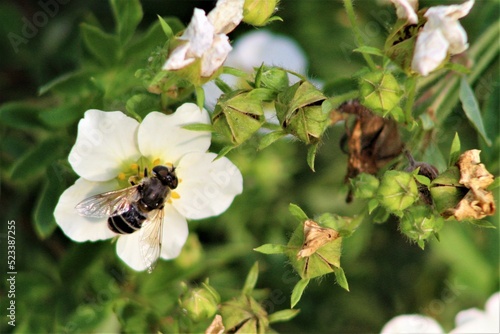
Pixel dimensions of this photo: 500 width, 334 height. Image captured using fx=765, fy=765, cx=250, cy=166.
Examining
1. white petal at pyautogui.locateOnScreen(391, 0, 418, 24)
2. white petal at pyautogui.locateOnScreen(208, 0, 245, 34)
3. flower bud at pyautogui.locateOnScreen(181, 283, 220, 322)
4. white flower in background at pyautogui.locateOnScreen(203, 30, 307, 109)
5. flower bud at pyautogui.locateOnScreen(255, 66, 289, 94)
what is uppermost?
white petal at pyautogui.locateOnScreen(208, 0, 245, 34)

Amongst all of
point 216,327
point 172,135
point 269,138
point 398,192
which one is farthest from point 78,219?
point 398,192

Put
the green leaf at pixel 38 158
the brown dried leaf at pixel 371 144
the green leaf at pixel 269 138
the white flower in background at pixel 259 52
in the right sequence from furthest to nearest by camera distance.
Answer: the white flower in background at pixel 259 52 → the green leaf at pixel 38 158 → the brown dried leaf at pixel 371 144 → the green leaf at pixel 269 138

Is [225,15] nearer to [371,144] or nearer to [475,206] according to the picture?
[371,144]

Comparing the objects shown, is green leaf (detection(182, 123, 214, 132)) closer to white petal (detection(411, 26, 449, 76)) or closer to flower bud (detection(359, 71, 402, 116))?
flower bud (detection(359, 71, 402, 116))

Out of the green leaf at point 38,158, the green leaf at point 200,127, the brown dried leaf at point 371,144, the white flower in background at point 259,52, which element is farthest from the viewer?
the white flower in background at point 259,52

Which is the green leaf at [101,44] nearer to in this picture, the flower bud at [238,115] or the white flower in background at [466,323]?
the flower bud at [238,115]

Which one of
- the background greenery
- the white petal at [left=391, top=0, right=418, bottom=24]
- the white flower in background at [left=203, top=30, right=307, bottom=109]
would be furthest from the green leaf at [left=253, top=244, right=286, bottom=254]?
the white flower in background at [left=203, top=30, right=307, bottom=109]

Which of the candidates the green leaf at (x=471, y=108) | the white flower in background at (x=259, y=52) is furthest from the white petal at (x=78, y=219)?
the white flower in background at (x=259, y=52)

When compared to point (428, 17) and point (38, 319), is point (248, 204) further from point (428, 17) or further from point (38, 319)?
point (428, 17)

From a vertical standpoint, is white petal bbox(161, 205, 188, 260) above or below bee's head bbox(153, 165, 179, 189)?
below
